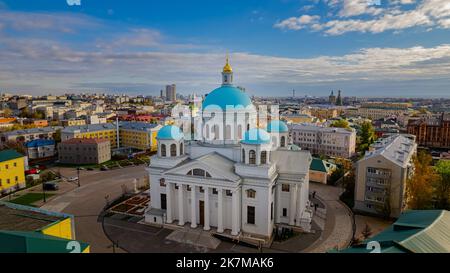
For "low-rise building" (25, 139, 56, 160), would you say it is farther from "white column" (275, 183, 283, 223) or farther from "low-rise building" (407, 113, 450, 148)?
"low-rise building" (407, 113, 450, 148)

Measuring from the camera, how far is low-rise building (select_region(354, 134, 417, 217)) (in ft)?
88.4

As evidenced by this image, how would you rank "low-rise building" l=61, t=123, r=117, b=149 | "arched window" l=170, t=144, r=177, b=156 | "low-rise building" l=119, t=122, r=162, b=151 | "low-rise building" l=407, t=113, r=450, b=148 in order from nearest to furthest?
"arched window" l=170, t=144, r=177, b=156 < "low-rise building" l=61, t=123, r=117, b=149 < "low-rise building" l=119, t=122, r=162, b=151 < "low-rise building" l=407, t=113, r=450, b=148

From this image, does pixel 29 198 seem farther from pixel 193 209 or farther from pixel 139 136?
pixel 139 136

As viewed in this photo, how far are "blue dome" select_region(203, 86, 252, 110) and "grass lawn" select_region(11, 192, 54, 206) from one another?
2235 centimetres

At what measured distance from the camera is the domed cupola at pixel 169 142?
2658 centimetres

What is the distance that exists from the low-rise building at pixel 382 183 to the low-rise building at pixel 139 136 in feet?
134

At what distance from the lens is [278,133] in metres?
30.6

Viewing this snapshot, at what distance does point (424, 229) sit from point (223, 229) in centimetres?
1483

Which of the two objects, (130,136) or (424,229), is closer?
(424,229)

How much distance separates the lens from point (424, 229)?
41.7ft

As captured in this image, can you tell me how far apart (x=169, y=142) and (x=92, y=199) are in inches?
517

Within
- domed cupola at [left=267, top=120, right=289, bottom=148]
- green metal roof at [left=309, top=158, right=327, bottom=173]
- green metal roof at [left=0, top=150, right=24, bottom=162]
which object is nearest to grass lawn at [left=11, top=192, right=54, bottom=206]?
green metal roof at [left=0, top=150, right=24, bottom=162]
